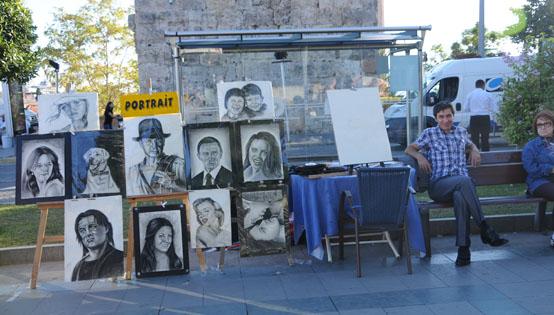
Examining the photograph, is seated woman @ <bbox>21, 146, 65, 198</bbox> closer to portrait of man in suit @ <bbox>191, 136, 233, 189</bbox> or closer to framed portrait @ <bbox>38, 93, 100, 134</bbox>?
framed portrait @ <bbox>38, 93, 100, 134</bbox>

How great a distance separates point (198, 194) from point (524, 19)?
34984 mm

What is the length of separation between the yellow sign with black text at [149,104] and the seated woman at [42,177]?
32.0 inches

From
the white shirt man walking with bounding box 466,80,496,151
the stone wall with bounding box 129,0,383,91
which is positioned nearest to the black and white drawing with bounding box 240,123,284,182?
the white shirt man walking with bounding box 466,80,496,151

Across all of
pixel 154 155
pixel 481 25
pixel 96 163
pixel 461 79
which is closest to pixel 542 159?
pixel 154 155

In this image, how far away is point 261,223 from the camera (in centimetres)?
552

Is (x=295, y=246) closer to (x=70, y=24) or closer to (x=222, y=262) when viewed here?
(x=222, y=262)

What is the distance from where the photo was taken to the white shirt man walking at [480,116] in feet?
42.9

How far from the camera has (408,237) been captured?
5574 millimetres

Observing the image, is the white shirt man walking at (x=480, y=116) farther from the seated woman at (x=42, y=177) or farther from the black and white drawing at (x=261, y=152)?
the seated woman at (x=42, y=177)

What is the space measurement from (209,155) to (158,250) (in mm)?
1000

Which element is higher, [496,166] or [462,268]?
[496,166]

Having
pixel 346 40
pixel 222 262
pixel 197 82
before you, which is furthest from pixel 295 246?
pixel 197 82

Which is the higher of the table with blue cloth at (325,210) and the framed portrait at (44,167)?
the framed portrait at (44,167)

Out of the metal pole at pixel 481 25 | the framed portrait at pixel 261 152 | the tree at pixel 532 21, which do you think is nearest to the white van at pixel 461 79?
the metal pole at pixel 481 25
